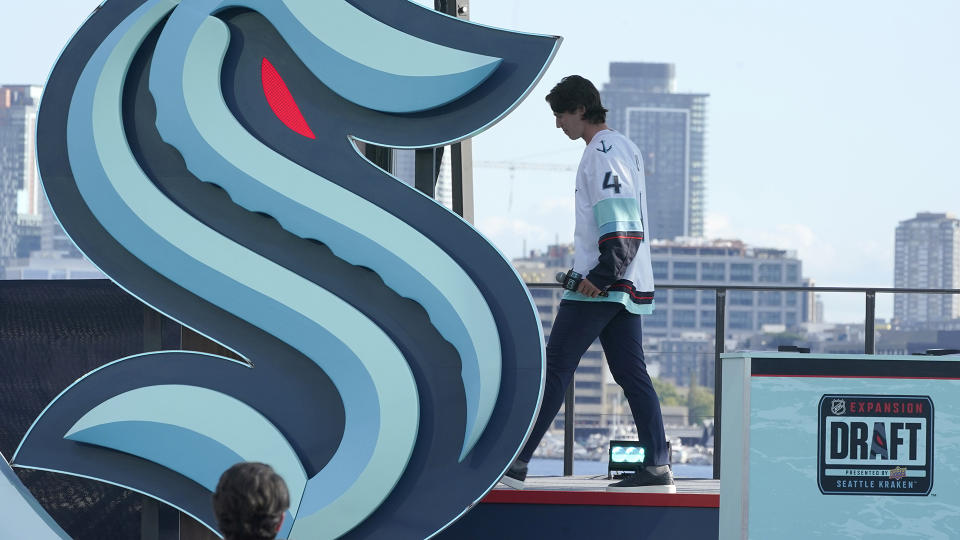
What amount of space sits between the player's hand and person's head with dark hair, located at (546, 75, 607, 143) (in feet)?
2.45

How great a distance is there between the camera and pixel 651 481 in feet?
20.5

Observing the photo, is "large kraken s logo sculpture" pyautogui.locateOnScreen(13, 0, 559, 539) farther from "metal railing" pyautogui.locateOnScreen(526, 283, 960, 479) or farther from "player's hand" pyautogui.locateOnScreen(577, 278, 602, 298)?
"metal railing" pyautogui.locateOnScreen(526, 283, 960, 479)

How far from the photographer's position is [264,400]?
19.9ft

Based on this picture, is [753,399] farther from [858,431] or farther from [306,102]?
[306,102]

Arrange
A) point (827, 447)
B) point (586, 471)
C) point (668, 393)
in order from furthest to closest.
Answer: point (668, 393) → point (586, 471) → point (827, 447)

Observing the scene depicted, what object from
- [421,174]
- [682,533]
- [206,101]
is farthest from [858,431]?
[206,101]

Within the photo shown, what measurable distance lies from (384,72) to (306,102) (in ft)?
1.37

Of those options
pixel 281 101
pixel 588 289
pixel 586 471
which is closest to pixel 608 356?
pixel 588 289

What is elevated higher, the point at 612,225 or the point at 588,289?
the point at 612,225

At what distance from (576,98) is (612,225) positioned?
27.1 inches

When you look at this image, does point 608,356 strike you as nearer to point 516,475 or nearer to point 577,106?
point 516,475

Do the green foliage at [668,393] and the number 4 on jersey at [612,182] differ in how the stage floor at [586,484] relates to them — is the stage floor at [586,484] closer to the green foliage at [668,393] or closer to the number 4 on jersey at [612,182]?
the number 4 on jersey at [612,182]

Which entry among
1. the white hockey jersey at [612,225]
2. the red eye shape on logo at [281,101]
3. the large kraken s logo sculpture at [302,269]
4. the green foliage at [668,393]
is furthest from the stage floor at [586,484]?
the green foliage at [668,393]

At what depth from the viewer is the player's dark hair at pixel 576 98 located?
6.20 metres
